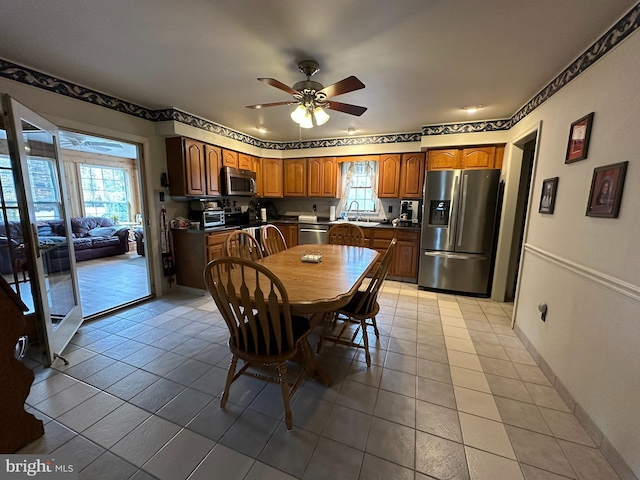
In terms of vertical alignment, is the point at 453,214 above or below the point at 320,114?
below

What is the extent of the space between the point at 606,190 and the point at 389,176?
3041 mm

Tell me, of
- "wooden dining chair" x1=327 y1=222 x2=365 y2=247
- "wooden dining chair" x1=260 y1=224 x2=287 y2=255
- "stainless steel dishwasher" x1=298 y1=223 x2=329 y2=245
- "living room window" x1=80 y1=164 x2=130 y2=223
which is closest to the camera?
"wooden dining chair" x1=260 y1=224 x2=287 y2=255

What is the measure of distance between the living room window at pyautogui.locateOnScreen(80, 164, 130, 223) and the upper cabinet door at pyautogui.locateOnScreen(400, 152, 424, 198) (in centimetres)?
736

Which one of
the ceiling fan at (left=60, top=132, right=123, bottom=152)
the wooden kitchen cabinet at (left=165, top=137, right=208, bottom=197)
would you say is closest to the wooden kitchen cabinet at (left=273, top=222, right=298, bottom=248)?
the wooden kitchen cabinet at (left=165, top=137, right=208, bottom=197)

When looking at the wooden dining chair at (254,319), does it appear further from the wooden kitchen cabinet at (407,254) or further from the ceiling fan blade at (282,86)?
the wooden kitchen cabinet at (407,254)

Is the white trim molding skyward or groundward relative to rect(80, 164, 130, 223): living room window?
groundward

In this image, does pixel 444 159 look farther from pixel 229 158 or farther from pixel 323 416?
pixel 323 416

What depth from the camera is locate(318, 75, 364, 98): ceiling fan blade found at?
168 cm

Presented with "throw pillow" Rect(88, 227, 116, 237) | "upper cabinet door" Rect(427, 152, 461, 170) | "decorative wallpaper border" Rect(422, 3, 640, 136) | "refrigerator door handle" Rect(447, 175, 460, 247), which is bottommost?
"throw pillow" Rect(88, 227, 116, 237)

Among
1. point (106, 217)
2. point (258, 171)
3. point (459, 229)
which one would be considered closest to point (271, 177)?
point (258, 171)

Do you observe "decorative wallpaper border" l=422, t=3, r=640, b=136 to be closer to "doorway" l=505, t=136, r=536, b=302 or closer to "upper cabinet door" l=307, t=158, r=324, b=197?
"doorway" l=505, t=136, r=536, b=302

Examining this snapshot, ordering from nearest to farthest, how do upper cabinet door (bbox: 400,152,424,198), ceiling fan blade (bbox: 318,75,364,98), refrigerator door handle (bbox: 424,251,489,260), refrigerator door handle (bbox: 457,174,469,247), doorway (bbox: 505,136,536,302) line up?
1. ceiling fan blade (bbox: 318,75,364,98)
2. doorway (bbox: 505,136,536,302)
3. refrigerator door handle (bbox: 457,174,469,247)
4. refrigerator door handle (bbox: 424,251,489,260)
5. upper cabinet door (bbox: 400,152,424,198)

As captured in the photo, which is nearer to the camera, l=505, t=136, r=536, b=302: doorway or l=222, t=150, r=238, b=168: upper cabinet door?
l=505, t=136, r=536, b=302: doorway

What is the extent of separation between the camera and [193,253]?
11.7 feet
